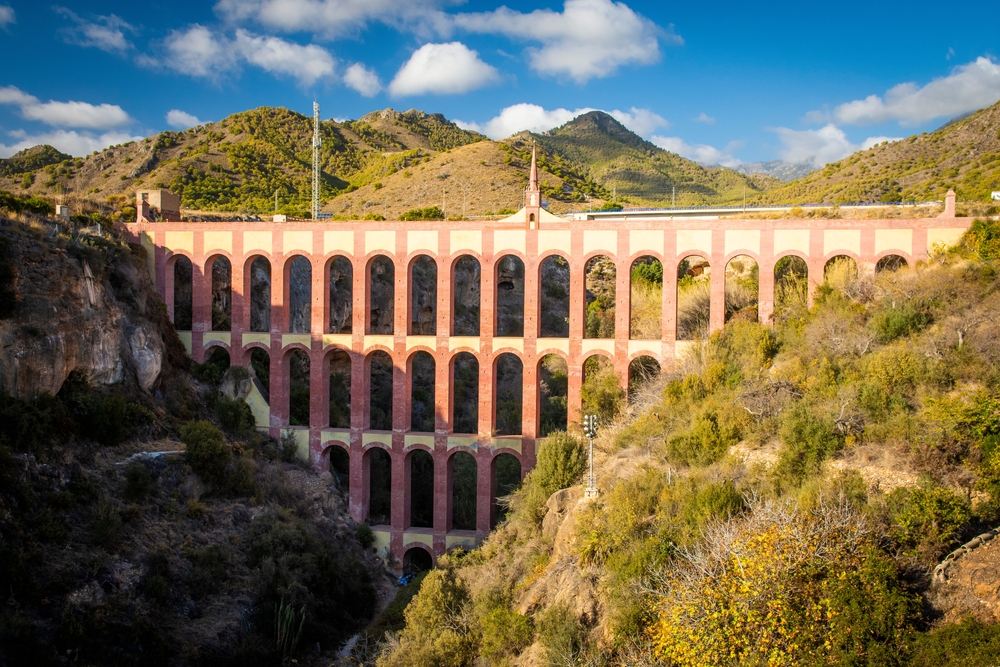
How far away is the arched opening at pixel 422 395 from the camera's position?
127 ft

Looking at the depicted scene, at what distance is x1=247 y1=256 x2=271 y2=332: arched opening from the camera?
36031 mm

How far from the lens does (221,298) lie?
114 ft

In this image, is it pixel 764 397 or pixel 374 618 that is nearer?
pixel 764 397

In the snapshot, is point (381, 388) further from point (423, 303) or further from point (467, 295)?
point (467, 295)

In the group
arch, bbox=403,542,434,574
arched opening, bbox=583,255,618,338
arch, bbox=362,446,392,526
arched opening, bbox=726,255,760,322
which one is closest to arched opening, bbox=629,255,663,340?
arched opening, bbox=583,255,618,338

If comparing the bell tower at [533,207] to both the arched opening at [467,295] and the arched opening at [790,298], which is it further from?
the arched opening at [467,295]

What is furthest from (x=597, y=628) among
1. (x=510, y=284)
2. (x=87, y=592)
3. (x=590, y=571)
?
(x=510, y=284)

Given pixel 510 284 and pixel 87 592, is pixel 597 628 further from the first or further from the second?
pixel 510 284

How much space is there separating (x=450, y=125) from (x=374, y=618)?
69.4m

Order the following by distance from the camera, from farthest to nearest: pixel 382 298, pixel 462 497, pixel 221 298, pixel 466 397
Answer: pixel 382 298 → pixel 466 397 → pixel 221 298 → pixel 462 497

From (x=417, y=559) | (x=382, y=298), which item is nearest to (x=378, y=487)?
(x=417, y=559)

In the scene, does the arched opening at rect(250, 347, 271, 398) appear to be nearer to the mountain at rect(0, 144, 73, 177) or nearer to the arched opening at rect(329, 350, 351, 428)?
the arched opening at rect(329, 350, 351, 428)

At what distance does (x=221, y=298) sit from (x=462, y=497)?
1447 cm

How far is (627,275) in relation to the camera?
27.4 metres
